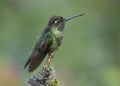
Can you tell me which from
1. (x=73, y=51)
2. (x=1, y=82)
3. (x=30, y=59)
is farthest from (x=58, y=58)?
(x=30, y=59)

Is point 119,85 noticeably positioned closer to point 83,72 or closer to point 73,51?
point 83,72

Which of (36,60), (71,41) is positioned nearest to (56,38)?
(36,60)

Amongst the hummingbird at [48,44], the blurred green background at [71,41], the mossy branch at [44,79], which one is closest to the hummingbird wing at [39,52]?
the hummingbird at [48,44]

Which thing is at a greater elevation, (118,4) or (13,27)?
(13,27)

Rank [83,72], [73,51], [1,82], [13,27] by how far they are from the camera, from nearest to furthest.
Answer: [1,82] → [83,72] → [73,51] → [13,27]

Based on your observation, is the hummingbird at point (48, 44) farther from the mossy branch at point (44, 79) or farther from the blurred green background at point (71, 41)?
the blurred green background at point (71, 41)

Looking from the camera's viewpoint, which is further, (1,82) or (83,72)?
(83,72)
